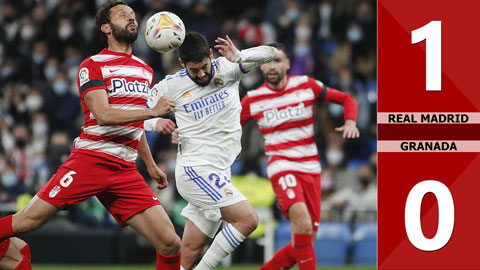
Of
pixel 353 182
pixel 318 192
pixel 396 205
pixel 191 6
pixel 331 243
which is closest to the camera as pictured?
pixel 396 205

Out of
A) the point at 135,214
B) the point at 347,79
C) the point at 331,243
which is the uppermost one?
the point at 347,79

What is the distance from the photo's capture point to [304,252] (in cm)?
729

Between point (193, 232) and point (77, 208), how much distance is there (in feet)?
17.7

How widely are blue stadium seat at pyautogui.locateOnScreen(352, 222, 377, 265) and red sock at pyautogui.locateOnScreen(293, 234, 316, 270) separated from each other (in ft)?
13.4

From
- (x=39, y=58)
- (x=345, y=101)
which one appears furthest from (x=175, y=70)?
(x=345, y=101)

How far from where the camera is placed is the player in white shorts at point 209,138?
→ 20.4 feet

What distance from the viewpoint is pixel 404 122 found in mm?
4793

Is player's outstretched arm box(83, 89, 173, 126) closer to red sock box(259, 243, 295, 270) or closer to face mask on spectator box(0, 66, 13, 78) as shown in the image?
red sock box(259, 243, 295, 270)

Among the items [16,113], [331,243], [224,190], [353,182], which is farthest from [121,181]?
[16,113]

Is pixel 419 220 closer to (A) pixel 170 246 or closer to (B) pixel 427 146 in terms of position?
(B) pixel 427 146

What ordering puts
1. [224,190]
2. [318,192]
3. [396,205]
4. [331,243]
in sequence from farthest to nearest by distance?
[331,243] < [318,192] < [224,190] < [396,205]

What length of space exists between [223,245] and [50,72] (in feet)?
32.4

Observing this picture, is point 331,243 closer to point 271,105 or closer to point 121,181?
point 271,105

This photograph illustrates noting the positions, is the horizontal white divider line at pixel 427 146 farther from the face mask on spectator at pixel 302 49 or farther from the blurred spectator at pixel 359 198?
the face mask on spectator at pixel 302 49
